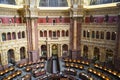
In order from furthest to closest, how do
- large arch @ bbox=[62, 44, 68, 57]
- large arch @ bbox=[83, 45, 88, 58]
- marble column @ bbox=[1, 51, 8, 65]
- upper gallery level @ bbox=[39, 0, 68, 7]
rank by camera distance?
large arch @ bbox=[62, 44, 68, 57], upper gallery level @ bbox=[39, 0, 68, 7], large arch @ bbox=[83, 45, 88, 58], marble column @ bbox=[1, 51, 8, 65]

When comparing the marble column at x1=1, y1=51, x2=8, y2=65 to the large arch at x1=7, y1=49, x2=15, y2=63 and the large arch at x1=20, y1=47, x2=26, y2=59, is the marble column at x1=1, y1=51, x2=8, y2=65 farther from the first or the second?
the large arch at x1=20, y1=47, x2=26, y2=59

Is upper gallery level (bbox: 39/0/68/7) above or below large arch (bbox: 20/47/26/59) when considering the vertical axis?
above

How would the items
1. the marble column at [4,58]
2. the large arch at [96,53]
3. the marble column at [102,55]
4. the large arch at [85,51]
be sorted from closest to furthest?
the marble column at [4,58]
the marble column at [102,55]
the large arch at [96,53]
the large arch at [85,51]

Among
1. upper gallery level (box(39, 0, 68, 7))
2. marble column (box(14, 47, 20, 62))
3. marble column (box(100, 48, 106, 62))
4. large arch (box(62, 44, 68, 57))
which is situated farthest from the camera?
large arch (box(62, 44, 68, 57))

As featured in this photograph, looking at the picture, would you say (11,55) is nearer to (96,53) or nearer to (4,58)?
(4,58)

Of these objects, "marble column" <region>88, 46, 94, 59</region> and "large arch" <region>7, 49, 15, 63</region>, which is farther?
"marble column" <region>88, 46, 94, 59</region>

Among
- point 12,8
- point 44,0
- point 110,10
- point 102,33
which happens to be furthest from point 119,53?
point 12,8

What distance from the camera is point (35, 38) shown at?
33625 mm

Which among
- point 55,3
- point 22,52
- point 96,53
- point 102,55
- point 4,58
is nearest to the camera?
point 4,58

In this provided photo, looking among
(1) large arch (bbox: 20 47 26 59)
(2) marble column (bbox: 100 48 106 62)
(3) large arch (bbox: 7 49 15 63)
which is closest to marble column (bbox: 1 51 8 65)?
(3) large arch (bbox: 7 49 15 63)

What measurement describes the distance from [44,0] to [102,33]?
1637 cm

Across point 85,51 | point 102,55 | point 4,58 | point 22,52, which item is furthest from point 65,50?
point 4,58

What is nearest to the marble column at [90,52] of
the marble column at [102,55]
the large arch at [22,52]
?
the marble column at [102,55]

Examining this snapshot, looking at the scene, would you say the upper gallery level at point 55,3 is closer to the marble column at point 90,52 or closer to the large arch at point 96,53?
the marble column at point 90,52
